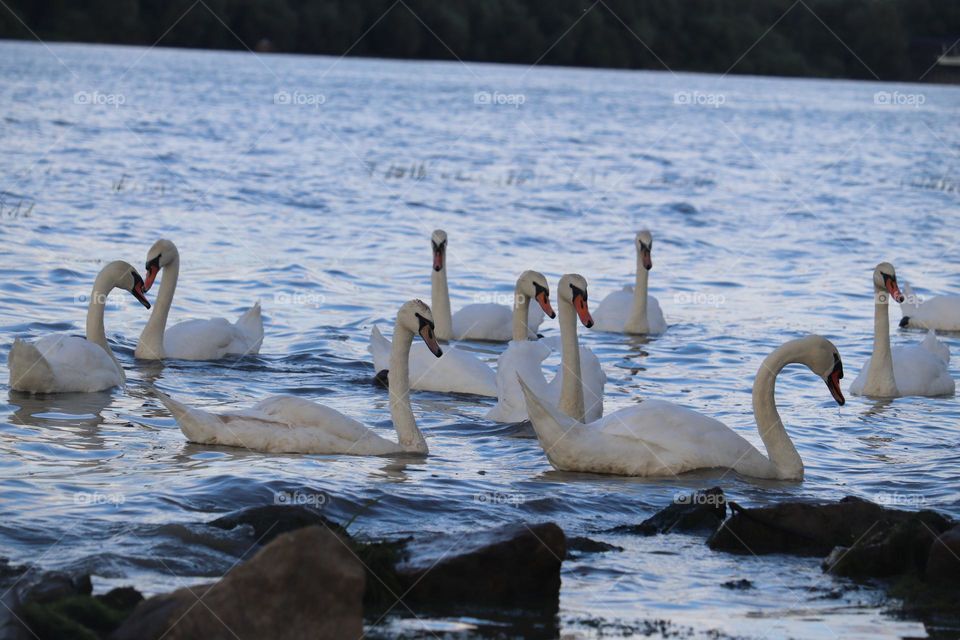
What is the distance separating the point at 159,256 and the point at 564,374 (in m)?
4.46

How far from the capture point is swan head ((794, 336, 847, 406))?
9.19 meters

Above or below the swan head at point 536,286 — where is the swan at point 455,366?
below

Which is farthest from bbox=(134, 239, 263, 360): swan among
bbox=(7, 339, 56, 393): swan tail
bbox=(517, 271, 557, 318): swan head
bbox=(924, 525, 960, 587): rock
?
bbox=(924, 525, 960, 587): rock

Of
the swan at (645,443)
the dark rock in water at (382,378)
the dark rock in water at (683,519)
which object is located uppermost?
the dark rock in water at (382,378)

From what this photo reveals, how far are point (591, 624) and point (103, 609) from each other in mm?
1928

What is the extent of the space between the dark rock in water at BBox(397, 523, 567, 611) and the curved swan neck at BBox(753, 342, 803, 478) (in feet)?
9.88

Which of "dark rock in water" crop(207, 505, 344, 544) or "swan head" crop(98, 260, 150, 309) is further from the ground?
"swan head" crop(98, 260, 150, 309)

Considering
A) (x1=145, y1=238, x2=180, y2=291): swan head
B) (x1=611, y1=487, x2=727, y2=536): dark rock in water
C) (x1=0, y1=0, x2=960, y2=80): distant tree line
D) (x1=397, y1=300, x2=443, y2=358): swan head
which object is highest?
(x1=0, y1=0, x2=960, y2=80): distant tree line

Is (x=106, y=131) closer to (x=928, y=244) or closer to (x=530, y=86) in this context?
(x=928, y=244)

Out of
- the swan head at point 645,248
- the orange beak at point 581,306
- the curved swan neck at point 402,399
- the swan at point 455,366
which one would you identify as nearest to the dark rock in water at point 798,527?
the curved swan neck at point 402,399

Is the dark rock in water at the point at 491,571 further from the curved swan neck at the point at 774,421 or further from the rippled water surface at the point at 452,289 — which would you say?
the curved swan neck at the point at 774,421

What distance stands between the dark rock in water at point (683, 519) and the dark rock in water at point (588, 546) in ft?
1.19

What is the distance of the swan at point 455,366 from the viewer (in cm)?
1131

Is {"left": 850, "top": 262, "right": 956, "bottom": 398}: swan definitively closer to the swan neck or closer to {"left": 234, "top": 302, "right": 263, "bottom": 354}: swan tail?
the swan neck
